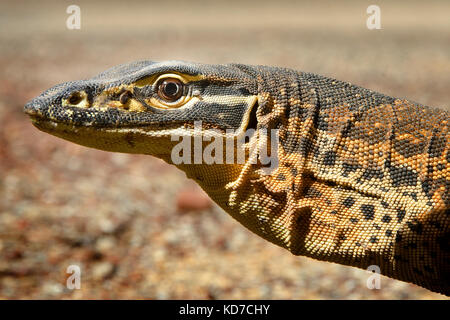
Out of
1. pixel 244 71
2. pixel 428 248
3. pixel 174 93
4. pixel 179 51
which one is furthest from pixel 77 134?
pixel 179 51

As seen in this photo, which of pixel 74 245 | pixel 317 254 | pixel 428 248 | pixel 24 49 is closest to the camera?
pixel 428 248

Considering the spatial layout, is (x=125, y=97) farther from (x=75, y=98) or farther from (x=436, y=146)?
(x=436, y=146)

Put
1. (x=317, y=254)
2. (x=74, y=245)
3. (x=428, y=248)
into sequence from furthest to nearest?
(x=74, y=245)
(x=317, y=254)
(x=428, y=248)

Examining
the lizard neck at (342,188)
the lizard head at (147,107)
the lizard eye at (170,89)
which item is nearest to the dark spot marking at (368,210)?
the lizard neck at (342,188)

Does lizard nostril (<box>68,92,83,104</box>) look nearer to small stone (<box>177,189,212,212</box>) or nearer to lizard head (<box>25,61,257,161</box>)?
lizard head (<box>25,61,257,161</box>)

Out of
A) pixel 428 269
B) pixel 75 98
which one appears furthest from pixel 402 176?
pixel 75 98

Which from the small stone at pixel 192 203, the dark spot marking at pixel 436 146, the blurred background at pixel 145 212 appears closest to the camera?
Answer: the dark spot marking at pixel 436 146

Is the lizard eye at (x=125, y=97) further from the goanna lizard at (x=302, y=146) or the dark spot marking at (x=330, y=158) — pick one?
the dark spot marking at (x=330, y=158)
